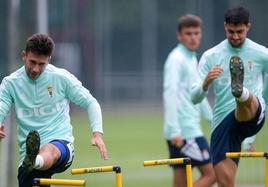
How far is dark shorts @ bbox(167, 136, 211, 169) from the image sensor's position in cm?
1334

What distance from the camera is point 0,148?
2041 centimetres

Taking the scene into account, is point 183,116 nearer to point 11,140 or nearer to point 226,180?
point 226,180

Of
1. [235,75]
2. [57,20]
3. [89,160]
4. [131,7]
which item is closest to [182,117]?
[235,75]

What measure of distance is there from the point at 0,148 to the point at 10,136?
177 inches

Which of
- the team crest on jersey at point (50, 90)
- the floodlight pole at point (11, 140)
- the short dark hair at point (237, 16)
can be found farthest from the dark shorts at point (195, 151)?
the team crest on jersey at point (50, 90)

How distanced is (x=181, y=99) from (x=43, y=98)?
368cm

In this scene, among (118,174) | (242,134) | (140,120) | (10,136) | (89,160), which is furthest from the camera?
(140,120)

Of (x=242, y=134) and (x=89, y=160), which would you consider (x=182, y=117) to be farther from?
(x=89, y=160)

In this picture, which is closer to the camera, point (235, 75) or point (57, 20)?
point (235, 75)

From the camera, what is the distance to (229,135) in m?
11.1

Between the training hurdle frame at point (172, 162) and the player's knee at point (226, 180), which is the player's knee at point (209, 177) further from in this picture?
the training hurdle frame at point (172, 162)

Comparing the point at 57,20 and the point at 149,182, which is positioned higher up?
the point at 57,20

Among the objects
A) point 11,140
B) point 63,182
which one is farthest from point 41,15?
point 63,182

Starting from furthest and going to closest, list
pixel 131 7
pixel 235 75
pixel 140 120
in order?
pixel 140 120 → pixel 131 7 → pixel 235 75
